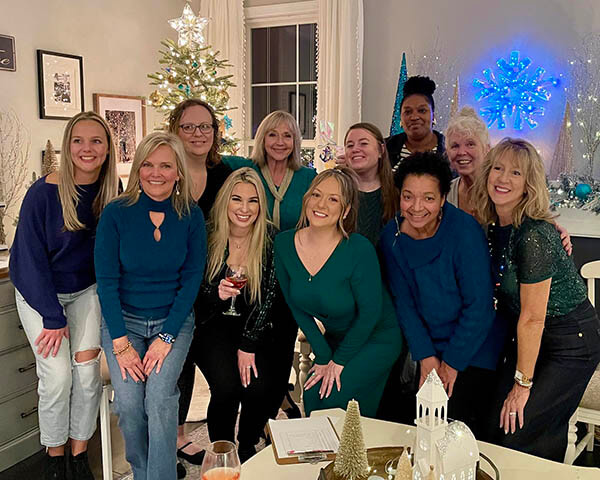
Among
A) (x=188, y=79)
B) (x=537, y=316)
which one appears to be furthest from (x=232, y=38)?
(x=537, y=316)

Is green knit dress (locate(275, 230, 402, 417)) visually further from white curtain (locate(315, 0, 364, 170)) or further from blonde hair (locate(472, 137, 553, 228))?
white curtain (locate(315, 0, 364, 170))

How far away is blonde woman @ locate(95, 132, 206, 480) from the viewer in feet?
7.27

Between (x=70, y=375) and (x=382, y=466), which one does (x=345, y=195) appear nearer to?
(x=382, y=466)

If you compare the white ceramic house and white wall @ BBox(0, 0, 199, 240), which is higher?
white wall @ BBox(0, 0, 199, 240)

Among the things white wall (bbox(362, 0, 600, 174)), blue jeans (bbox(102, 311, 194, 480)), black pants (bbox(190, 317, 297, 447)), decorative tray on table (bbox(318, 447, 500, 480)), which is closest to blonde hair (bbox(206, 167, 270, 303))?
black pants (bbox(190, 317, 297, 447))

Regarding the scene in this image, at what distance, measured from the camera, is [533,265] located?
2.05 m

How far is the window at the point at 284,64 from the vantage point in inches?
224

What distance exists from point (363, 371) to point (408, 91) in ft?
5.53

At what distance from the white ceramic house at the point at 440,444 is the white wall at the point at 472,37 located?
3659 millimetres

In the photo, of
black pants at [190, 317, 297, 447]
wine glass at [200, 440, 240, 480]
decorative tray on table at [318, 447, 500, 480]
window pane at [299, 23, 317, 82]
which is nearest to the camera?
wine glass at [200, 440, 240, 480]

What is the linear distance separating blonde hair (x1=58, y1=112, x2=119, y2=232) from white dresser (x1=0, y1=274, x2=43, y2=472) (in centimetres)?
50

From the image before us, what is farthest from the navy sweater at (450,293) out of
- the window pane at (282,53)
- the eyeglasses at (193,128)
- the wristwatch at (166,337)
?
the window pane at (282,53)

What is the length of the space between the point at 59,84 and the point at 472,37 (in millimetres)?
3441

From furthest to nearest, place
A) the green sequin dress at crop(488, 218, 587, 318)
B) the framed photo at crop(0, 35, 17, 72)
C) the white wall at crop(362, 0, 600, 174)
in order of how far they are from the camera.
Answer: the white wall at crop(362, 0, 600, 174), the framed photo at crop(0, 35, 17, 72), the green sequin dress at crop(488, 218, 587, 318)
